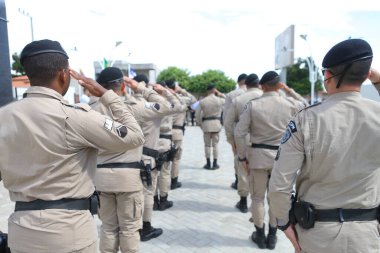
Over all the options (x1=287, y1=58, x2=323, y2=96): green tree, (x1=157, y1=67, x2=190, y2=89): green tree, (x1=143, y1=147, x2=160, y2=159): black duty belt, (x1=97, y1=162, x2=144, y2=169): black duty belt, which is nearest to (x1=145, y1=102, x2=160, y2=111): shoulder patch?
(x1=143, y1=147, x2=160, y2=159): black duty belt

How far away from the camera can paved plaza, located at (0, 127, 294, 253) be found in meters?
4.13

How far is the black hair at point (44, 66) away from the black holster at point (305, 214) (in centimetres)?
170

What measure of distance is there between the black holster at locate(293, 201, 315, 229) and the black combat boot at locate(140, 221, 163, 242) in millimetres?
2781

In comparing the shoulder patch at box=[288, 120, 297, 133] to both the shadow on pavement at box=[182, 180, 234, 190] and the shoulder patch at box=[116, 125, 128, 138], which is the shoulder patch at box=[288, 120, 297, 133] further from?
the shadow on pavement at box=[182, 180, 234, 190]

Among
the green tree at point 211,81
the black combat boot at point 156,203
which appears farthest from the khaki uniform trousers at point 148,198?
the green tree at point 211,81

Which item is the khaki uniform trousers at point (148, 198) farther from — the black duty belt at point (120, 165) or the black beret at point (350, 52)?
the black beret at point (350, 52)

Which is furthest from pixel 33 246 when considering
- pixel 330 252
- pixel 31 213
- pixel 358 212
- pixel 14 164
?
pixel 358 212

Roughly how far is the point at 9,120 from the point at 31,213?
1.81ft

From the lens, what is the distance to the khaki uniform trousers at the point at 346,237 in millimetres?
1867

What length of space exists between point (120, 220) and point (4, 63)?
202cm

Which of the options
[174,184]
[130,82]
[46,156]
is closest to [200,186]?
[174,184]

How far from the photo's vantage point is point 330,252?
1.89 m

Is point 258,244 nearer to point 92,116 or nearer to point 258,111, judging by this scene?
point 258,111

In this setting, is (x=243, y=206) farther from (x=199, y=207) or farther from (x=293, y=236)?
(x=293, y=236)
